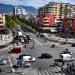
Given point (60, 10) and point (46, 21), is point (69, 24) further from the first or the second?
point (60, 10)

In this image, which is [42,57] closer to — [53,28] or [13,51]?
[13,51]

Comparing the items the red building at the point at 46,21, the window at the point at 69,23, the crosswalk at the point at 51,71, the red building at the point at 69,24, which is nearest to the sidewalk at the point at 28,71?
the crosswalk at the point at 51,71

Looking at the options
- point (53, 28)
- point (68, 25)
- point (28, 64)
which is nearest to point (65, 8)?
point (53, 28)

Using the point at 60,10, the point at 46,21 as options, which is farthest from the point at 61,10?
the point at 46,21

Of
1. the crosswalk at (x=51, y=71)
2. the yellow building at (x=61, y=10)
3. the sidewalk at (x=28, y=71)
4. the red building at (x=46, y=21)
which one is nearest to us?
the crosswalk at (x=51, y=71)

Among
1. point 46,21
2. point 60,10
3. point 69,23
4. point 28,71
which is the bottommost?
point 46,21

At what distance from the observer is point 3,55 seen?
62.6 meters

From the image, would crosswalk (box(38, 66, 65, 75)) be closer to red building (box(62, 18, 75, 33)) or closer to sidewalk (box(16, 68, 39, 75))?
sidewalk (box(16, 68, 39, 75))

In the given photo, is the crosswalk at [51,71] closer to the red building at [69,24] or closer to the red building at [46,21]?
the red building at [69,24]

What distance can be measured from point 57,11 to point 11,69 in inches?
5349

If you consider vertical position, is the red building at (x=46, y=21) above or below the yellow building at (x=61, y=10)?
below

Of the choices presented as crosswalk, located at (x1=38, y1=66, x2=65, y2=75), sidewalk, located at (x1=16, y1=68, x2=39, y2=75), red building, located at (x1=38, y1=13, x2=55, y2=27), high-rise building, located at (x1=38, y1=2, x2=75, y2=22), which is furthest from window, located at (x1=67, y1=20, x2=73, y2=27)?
sidewalk, located at (x1=16, y1=68, x2=39, y2=75)

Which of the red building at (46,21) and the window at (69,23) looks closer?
the window at (69,23)

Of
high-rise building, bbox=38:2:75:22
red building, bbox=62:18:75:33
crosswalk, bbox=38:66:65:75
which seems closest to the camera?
crosswalk, bbox=38:66:65:75
